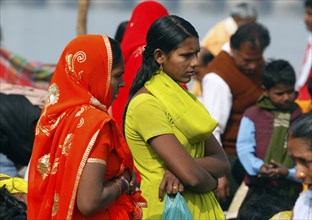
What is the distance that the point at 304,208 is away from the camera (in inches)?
197

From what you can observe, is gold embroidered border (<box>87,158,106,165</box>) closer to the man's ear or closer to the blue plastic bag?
the blue plastic bag

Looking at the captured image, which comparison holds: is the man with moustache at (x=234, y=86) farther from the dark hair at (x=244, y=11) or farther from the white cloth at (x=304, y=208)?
the dark hair at (x=244, y=11)

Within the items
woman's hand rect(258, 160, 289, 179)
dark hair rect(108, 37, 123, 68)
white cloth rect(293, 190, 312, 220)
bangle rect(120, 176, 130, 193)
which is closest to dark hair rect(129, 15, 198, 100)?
dark hair rect(108, 37, 123, 68)

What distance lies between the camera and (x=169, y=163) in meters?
4.70

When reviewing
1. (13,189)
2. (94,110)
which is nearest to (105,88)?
(94,110)

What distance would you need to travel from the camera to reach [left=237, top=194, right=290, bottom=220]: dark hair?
19.3 ft

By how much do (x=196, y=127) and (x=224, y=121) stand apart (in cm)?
225

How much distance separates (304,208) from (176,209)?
66 centimetres

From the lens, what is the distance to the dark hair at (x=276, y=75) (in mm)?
6691

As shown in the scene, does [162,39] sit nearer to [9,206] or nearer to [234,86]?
[9,206]

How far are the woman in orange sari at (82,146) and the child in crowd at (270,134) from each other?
228 centimetres

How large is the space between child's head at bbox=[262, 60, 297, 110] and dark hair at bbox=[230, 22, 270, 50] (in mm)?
383

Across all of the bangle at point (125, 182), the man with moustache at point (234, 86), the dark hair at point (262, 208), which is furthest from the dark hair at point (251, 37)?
the bangle at point (125, 182)

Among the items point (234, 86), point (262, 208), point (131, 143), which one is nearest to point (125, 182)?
point (131, 143)
